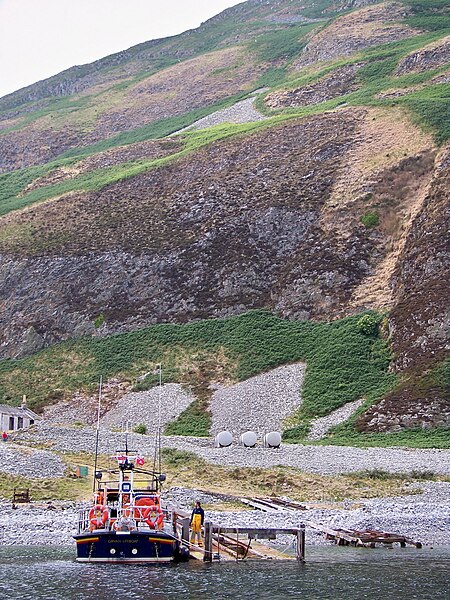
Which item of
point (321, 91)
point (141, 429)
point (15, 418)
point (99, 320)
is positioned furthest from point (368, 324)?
point (321, 91)

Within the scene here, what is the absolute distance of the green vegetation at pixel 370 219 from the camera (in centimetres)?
9388

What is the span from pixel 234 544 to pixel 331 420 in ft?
112

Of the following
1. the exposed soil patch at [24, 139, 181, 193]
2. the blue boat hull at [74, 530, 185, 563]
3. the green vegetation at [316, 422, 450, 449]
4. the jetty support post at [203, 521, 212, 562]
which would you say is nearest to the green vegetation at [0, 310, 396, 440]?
the green vegetation at [316, 422, 450, 449]

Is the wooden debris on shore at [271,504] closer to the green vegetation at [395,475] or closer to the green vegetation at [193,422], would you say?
the green vegetation at [395,475]

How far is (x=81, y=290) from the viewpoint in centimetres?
9694

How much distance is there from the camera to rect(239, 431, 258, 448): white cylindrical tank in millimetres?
61931

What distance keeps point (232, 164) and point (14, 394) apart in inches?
1617

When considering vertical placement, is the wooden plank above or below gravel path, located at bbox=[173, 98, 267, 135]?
below

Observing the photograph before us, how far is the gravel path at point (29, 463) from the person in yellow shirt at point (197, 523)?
15.7 m

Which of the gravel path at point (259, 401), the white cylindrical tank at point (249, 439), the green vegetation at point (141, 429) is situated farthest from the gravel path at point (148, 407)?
the white cylindrical tank at point (249, 439)

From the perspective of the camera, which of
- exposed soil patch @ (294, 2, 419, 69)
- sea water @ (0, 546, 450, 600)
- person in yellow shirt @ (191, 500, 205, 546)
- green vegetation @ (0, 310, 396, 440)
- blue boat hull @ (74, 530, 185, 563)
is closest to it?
sea water @ (0, 546, 450, 600)

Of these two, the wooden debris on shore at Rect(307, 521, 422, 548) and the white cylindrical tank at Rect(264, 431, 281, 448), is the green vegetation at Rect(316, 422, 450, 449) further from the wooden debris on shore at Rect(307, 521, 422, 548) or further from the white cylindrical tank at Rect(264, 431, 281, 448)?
the wooden debris on shore at Rect(307, 521, 422, 548)

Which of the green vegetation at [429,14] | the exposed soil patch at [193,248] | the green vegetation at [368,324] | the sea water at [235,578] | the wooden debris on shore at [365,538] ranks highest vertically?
the green vegetation at [429,14]

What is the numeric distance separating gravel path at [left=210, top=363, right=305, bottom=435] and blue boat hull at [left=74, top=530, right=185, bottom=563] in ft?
118
